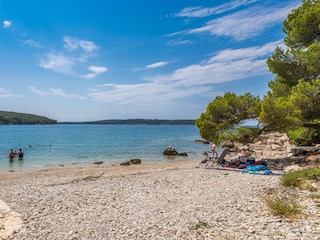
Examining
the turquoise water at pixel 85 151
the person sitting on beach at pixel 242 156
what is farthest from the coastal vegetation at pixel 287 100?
the turquoise water at pixel 85 151

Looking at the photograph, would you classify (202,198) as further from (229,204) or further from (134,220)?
(134,220)

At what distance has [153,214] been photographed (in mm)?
8461

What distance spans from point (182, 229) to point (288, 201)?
4.01 metres

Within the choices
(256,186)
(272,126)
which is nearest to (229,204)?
(256,186)

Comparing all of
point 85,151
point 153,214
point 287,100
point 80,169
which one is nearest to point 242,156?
point 287,100

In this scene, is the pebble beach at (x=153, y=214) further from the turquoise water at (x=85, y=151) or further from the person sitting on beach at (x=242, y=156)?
the turquoise water at (x=85, y=151)

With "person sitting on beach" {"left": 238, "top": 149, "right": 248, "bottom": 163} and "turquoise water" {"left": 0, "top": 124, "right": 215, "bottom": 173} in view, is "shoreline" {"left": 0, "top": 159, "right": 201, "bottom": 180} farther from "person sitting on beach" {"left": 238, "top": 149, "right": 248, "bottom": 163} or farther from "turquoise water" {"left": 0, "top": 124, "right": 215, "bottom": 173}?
"person sitting on beach" {"left": 238, "top": 149, "right": 248, "bottom": 163}

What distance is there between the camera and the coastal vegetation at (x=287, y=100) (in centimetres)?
1541

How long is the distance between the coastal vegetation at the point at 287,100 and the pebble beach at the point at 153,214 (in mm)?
5689

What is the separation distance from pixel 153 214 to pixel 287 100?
1193 cm

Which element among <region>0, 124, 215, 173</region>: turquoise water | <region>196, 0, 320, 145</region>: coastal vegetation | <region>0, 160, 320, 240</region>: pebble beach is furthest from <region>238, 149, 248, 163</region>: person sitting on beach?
<region>0, 124, 215, 173</region>: turquoise water

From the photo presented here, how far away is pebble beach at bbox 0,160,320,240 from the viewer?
21.7ft

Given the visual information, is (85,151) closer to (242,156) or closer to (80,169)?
→ (80,169)

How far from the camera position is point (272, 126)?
53.4 feet
